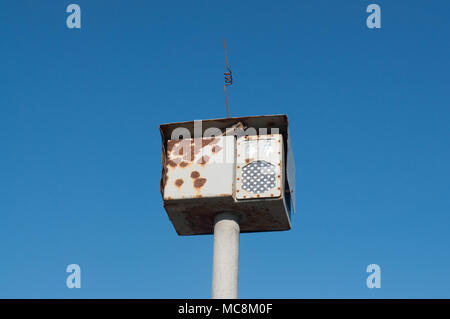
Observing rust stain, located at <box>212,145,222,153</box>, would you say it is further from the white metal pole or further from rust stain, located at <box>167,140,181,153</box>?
the white metal pole

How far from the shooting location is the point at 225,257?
46.0 feet

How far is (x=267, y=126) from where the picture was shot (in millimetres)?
15383

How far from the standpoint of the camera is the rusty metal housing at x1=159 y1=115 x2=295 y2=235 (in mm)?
14719

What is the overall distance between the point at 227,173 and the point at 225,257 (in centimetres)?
184

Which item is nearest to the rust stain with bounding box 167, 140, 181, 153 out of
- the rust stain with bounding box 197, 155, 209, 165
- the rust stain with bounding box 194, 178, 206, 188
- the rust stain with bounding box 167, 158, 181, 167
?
the rust stain with bounding box 167, 158, 181, 167

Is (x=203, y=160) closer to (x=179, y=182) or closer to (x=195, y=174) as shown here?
(x=195, y=174)

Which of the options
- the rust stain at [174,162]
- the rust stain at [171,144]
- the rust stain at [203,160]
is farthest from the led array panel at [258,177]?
the rust stain at [171,144]

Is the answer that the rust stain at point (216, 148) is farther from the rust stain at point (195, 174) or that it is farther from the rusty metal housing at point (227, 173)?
the rust stain at point (195, 174)

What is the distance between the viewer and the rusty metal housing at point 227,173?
14.7m
